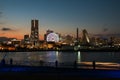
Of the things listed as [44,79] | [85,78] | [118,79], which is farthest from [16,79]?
[118,79]

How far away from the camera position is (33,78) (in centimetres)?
2233

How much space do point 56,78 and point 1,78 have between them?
13.1 ft

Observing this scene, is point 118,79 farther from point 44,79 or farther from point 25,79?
point 25,79

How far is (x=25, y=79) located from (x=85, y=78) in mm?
4376

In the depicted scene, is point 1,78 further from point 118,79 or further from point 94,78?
point 118,79

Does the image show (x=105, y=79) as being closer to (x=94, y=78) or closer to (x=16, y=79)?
(x=94, y=78)

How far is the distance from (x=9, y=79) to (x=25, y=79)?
1.13 meters

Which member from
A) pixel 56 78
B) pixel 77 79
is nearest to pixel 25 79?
pixel 56 78

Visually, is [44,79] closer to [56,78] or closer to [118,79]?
[56,78]

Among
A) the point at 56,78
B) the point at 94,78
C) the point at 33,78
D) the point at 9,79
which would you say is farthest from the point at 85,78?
the point at 9,79

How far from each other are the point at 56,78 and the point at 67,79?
0.89 m

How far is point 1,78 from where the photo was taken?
22109 millimetres

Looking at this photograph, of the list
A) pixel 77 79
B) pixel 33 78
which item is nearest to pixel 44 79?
pixel 33 78

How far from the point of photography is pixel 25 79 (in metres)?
21.8
